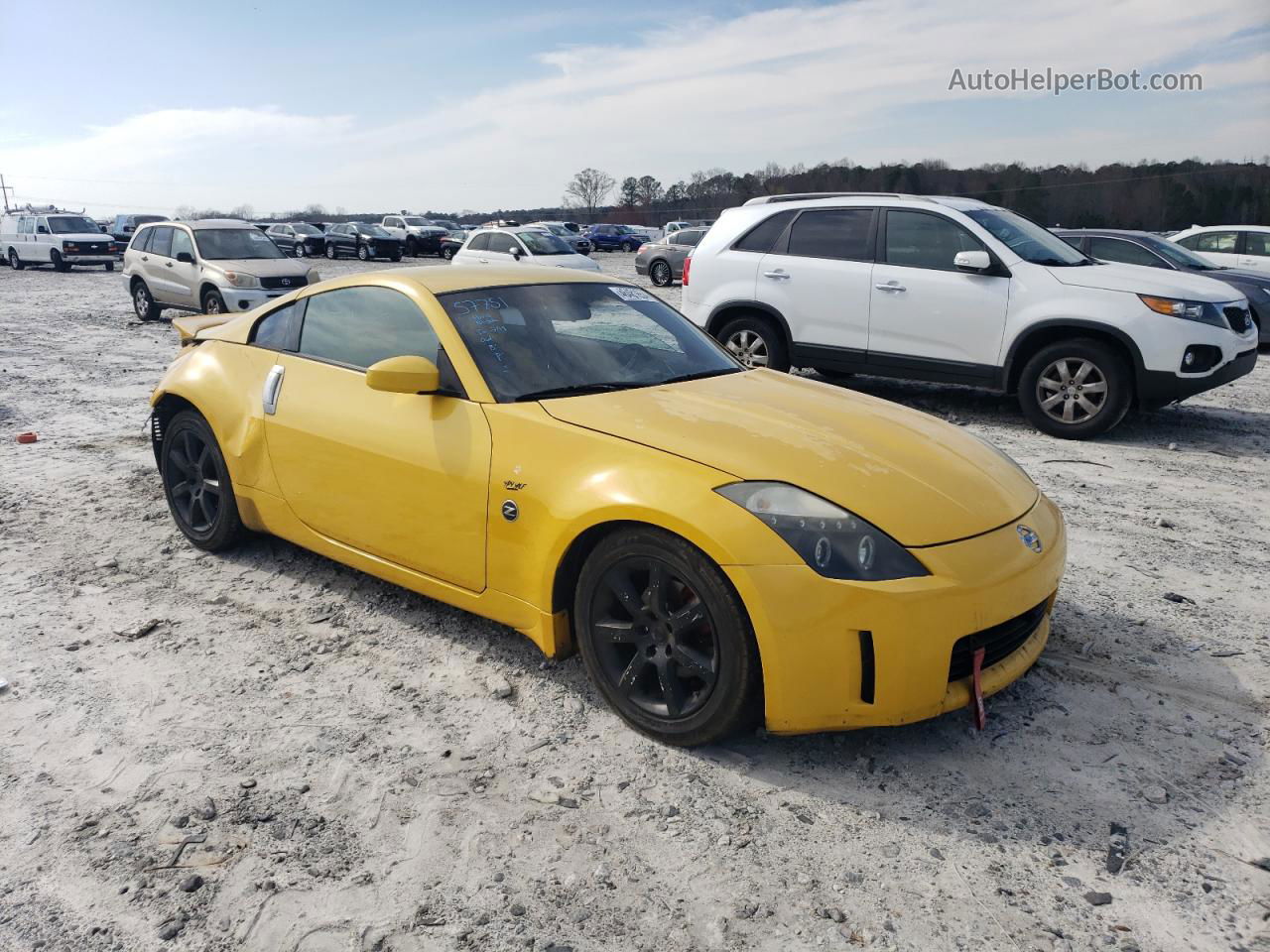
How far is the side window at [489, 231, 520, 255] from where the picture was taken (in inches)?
781

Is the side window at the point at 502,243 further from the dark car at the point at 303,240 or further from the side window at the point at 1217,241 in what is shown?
the dark car at the point at 303,240

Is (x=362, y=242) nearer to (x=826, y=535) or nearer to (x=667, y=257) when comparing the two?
(x=667, y=257)

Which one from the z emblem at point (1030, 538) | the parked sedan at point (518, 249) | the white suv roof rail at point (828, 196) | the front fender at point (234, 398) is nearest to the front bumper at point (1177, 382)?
the white suv roof rail at point (828, 196)

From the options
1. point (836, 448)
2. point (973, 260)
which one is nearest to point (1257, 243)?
point (973, 260)

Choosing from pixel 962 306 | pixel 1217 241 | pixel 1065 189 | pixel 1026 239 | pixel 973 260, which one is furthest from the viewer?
pixel 1065 189

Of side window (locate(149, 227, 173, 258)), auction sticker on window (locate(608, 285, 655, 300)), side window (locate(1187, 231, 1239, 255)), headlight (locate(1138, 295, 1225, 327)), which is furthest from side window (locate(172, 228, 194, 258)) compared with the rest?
side window (locate(1187, 231, 1239, 255))

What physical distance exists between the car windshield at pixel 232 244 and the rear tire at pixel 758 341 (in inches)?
367

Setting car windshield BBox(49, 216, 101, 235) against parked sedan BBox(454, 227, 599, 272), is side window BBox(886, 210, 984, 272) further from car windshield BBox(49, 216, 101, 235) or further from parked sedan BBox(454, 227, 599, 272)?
car windshield BBox(49, 216, 101, 235)

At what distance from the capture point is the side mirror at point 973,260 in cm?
752

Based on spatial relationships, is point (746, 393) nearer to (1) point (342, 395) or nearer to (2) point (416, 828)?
(1) point (342, 395)

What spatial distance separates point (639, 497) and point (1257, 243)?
14.2m

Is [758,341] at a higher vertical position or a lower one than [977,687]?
higher

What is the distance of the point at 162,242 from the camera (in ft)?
49.3

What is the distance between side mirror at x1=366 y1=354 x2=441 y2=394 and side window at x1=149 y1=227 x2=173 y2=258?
44.1 feet
